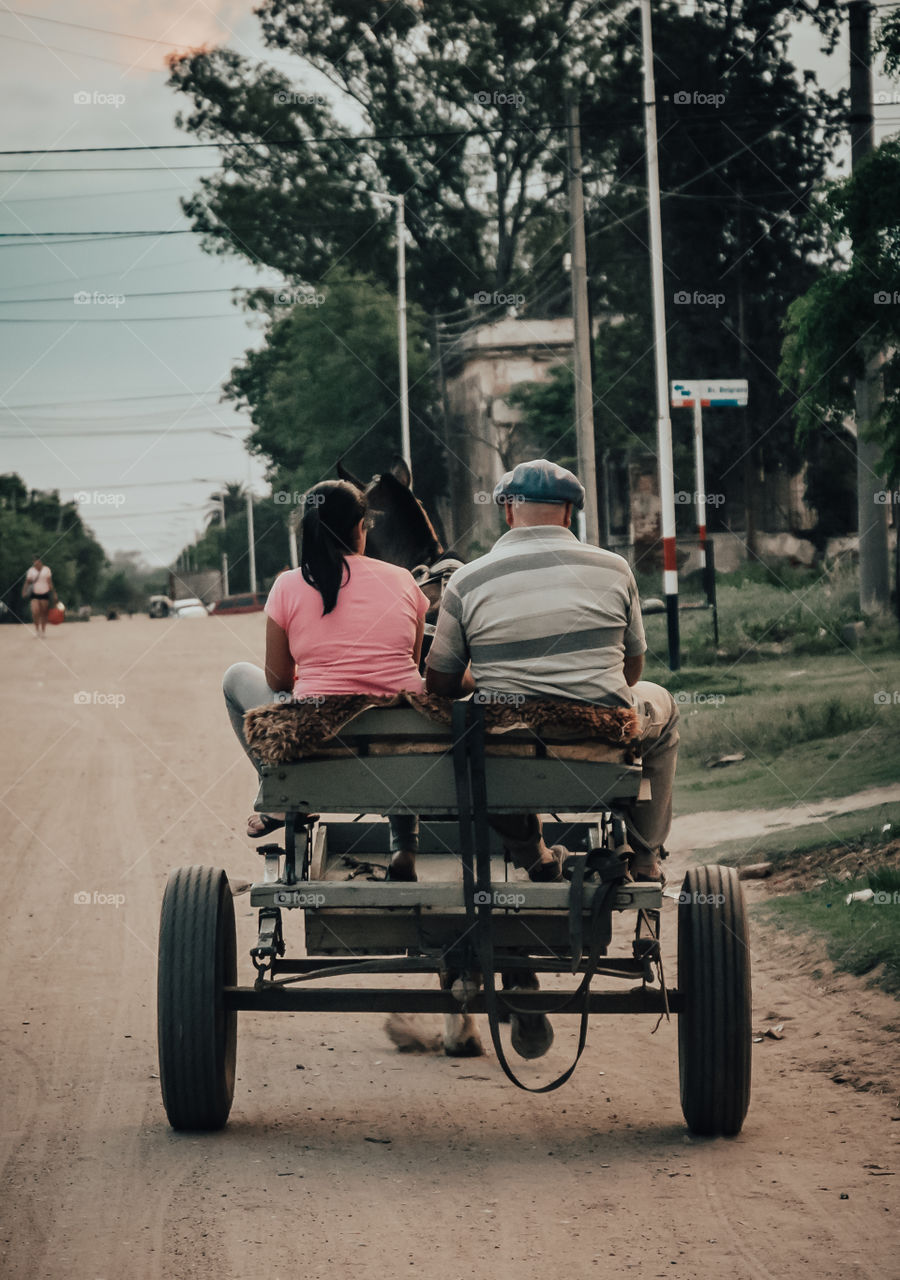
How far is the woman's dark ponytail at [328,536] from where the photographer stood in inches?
201

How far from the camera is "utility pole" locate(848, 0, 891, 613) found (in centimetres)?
1266

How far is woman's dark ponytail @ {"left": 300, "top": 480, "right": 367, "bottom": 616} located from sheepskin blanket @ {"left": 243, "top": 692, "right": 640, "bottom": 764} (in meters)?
0.45

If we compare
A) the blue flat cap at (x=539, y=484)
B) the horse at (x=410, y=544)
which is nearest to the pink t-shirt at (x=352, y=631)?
the blue flat cap at (x=539, y=484)

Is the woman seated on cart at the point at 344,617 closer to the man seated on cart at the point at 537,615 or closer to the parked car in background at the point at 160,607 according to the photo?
the man seated on cart at the point at 537,615

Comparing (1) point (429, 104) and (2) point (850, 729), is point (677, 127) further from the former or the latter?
(2) point (850, 729)

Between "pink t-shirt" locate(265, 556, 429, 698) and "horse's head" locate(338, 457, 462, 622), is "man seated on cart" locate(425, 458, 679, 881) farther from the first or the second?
"horse's head" locate(338, 457, 462, 622)

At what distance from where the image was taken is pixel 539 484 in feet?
16.2

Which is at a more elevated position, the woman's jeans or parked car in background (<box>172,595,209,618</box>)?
the woman's jeans

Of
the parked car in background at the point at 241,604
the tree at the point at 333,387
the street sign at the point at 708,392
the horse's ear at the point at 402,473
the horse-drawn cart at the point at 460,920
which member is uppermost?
the tree at the point at 333,387

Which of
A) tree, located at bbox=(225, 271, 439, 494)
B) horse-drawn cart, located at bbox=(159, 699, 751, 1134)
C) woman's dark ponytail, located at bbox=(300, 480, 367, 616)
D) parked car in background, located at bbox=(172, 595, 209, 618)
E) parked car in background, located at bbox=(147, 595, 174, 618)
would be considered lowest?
parked car in background, located at bbox=(147, 595, 174, 618)

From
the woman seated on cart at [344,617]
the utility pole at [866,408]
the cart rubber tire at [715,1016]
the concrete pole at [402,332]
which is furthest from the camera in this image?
the concrete pole at [402,332]

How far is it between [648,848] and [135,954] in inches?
145

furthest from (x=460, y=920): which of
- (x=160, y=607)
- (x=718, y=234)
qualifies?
(x=160, y=607)

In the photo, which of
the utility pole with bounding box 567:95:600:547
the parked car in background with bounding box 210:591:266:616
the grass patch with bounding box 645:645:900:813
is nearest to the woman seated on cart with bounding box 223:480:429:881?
the grass patch with bounding box 645:645:900:813
